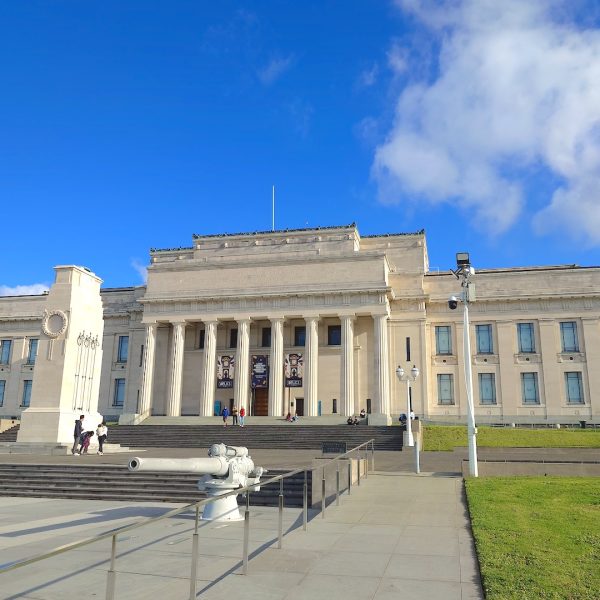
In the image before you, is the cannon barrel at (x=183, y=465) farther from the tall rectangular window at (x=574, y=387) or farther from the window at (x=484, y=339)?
the tall rectangular window at (x=574, y=387)

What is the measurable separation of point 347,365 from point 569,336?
19170mm

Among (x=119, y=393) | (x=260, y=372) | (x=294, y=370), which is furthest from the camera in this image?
(x=119, y=393)

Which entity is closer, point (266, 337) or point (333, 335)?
point (333, 335)

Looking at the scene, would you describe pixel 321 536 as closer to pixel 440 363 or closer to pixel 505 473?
pixel 505 473

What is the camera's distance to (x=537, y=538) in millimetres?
9258

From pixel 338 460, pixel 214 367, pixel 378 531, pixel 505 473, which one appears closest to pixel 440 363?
pixel 214 367

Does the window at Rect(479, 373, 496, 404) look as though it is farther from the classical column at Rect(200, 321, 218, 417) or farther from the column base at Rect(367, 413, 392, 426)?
the classical column at Rect(200, 321, 218, 417)

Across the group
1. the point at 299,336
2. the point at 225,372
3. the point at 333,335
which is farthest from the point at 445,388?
the point at 225,372

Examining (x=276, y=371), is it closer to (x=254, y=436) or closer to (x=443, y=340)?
(x=254, y=436)

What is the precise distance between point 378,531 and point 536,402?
41598 millimetres

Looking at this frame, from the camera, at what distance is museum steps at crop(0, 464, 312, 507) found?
50.8 ft

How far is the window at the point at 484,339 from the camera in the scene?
49.3 m

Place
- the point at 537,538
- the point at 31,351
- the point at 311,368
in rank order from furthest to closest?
the point at 31,351, the point at 311,368, the point at 537,538

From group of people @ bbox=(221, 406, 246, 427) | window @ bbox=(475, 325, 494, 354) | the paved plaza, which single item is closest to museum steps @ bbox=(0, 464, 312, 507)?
the paved plaza
